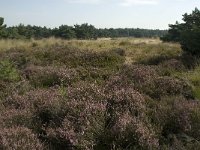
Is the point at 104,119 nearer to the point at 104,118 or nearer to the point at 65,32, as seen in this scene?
the point at 104,118

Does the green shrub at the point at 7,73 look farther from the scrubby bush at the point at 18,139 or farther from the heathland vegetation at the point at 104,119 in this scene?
the scrubby bush at the point at 18,139

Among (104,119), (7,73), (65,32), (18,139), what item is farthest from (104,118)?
(65,32)

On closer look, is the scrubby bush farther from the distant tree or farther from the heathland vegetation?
the distant tree

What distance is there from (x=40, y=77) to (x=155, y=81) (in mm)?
3308

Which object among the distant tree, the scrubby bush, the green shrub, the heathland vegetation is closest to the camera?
the scrubby bush

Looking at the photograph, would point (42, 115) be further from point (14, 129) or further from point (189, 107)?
point (189, 107)

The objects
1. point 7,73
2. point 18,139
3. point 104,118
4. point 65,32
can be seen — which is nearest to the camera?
point 18,139

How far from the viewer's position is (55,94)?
744 cm

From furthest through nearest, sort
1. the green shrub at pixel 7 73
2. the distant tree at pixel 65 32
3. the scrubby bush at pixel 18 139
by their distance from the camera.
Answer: the distant tree at pixel 65 32 → the green shrub at pixel 7 73 → the scrubby bush at pixel 18 139

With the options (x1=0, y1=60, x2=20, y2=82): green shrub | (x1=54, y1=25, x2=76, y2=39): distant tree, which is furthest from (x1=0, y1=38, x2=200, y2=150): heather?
(x1=54, y1=25, x2=76, y2=39): distant tree

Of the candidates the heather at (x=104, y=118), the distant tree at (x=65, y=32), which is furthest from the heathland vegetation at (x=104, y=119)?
the distant tree at (x=65, y=32)

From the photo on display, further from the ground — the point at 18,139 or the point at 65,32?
the point at 18,139

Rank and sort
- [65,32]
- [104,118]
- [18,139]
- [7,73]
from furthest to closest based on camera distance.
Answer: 1. [65,32]
2. [7,73]
3. [104,118]
4. [18,139]

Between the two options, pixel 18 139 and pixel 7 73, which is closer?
pixel 18 139
